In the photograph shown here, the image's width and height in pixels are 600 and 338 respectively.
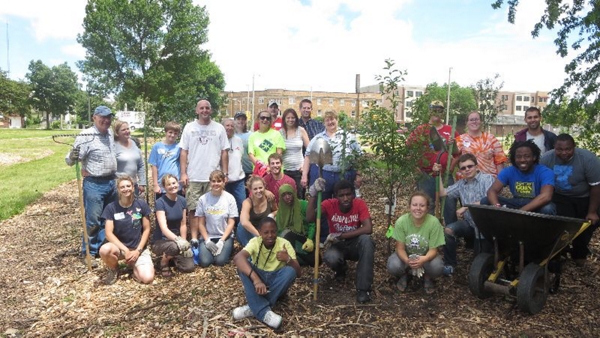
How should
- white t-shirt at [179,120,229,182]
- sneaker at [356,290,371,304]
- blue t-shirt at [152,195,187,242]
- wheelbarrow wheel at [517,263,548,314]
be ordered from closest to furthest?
1. wheelbarrow wheel at [517,263,548,314]
2. sneaker at [356,290,371,304]
3. blue t-shirt at [152,195,187,242]
4. white t-shirt at [179,120,229,182]

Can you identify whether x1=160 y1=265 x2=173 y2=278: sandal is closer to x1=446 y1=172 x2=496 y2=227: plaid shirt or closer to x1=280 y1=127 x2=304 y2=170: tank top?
x1=280 y1=127 x2=304 y2=170: tank top

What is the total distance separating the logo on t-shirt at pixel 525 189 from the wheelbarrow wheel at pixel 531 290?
844 millimetres

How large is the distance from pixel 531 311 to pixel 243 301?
2.65 meters

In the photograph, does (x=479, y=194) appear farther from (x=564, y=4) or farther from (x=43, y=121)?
(x=43, y=121)

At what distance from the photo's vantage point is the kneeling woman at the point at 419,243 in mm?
4270

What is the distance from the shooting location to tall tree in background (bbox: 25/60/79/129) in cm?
6512

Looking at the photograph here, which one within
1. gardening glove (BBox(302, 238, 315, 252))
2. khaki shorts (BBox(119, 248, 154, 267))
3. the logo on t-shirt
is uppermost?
the logo on t-shirt

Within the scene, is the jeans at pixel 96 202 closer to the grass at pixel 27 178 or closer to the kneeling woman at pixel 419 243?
the kneeling woman at pixel 419 243

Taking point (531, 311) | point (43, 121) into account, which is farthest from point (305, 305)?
point (43, 121)

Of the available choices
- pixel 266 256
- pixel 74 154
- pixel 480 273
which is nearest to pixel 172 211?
pixel 74 154

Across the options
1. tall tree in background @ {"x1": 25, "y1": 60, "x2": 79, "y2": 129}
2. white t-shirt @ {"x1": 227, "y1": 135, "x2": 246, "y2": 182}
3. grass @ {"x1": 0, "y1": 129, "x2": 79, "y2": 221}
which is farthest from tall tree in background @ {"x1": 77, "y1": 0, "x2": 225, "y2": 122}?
tall tree in background @ {"x1": 25, "y1": 60, "x2": 79, "y2": 129}

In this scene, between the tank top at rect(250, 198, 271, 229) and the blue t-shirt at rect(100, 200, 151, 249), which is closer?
the blue t-shirt at rect(100, 200, 151, 249)

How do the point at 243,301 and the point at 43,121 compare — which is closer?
the point at 243,301

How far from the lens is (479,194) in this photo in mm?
4898
